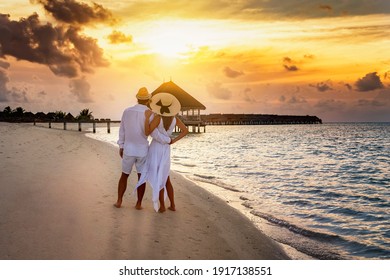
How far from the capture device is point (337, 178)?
16.5 m

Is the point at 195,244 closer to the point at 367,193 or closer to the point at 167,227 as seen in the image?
the point at 167,227

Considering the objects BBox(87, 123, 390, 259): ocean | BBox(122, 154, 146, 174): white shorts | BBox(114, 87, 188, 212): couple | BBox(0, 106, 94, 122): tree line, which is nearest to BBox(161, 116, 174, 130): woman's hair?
BBox(114, 87, 188, 212): couple

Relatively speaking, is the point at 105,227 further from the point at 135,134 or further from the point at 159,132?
the point at 159,132

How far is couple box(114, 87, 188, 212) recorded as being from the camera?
589cm

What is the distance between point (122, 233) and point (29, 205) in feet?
6.49

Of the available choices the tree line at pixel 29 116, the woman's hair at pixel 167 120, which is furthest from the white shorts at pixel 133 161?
the tree line at pixel 29 116

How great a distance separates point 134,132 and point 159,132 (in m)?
0.39

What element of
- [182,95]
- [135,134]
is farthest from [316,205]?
Answer: [182,95]

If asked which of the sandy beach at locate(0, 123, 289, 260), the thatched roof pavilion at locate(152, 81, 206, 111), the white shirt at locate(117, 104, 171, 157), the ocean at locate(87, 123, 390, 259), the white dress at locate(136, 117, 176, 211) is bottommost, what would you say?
the ocean at locate(87, 123, 390, 259)

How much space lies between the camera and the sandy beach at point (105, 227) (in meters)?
4.68

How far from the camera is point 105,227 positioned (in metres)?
5.43

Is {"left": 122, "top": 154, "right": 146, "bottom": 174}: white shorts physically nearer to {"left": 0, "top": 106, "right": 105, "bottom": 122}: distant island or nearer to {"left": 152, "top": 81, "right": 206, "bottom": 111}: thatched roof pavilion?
{"left": 152, "top": 81, "right": 206, "bottom": 111}: thatched roof pavilion

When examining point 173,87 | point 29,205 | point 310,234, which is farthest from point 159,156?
point 173,87

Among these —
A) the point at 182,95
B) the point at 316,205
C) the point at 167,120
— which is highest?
the point at 182,95
